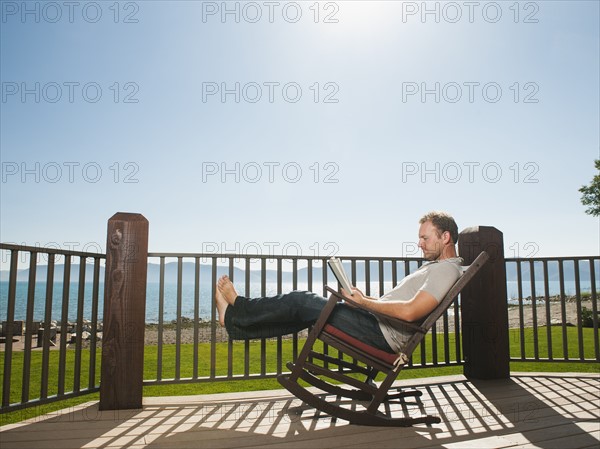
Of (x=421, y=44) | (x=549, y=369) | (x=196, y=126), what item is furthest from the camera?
(x=196, y=126)

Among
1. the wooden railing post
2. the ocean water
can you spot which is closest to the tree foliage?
the ocean water

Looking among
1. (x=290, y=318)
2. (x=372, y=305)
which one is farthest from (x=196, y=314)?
(x=372, y=305)

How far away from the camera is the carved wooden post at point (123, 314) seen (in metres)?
2.38

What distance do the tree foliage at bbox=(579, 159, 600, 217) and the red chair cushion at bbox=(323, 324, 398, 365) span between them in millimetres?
24200

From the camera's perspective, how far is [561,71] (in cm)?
573

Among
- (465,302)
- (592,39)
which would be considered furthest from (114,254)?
(592,39)

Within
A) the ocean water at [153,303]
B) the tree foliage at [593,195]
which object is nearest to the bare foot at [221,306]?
the ocean water at [153,303]

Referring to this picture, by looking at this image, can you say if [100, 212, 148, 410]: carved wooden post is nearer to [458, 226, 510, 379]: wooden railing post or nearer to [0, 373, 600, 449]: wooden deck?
[0, 373, 600, 449]: wooden deck

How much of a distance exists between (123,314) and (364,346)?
1.49 meters

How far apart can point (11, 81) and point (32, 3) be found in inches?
33.5

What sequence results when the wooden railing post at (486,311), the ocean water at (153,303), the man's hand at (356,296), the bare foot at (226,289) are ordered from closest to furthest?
the man's hand at (356,296), the bare foot at (226,289), the wooden railing post at (486,311), the ocean water at (153,303)

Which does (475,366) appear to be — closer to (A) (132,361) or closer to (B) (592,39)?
(A) (132,361)

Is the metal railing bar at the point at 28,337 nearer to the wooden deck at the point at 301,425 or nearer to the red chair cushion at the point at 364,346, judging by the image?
the wooden deck at the point at 301,425

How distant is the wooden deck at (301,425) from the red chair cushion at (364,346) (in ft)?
1.17
